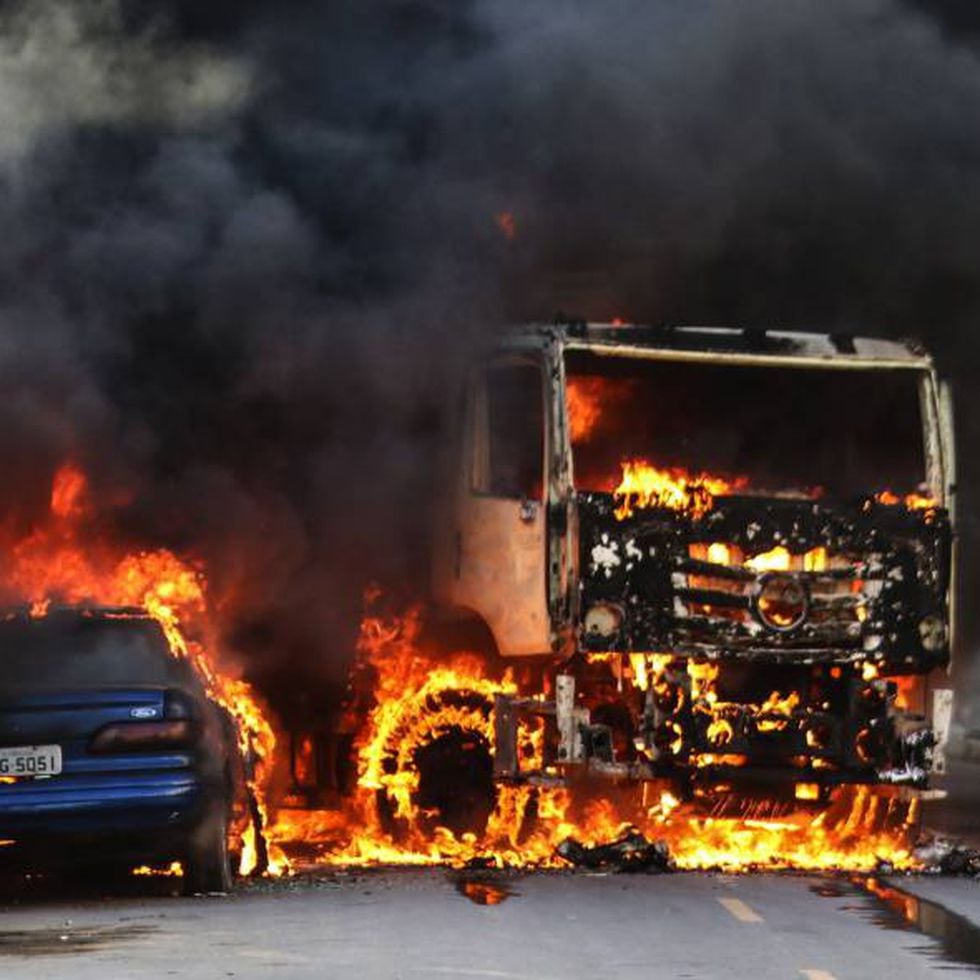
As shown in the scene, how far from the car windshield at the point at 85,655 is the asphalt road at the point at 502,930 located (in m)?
1.13

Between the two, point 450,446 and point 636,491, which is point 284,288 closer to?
point 450,446

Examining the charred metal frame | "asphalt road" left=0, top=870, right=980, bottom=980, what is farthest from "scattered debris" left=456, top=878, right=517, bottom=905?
the charred metal frame

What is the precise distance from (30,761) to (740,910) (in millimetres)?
3597

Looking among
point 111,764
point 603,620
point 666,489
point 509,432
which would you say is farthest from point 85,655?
point 666,489

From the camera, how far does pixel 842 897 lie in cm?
1373

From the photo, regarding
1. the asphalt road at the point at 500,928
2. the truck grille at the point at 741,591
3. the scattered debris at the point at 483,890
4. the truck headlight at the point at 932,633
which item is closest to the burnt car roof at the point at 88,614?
the asphalt road at the point at 500,928

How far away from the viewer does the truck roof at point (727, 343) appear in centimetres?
1598

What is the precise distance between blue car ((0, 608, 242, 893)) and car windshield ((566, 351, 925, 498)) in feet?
11.4

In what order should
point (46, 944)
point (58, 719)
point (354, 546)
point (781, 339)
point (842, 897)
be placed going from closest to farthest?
point (46, 944), point (58, 719), point (842, 897), point (781, 339), point (354, 546)

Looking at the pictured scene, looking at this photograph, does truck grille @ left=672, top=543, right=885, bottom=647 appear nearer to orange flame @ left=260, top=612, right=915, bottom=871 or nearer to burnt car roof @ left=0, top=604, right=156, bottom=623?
orange flame @ left=260, top=612, right=915, bottom=871

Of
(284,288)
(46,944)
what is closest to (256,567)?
(284,288)

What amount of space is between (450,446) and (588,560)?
1.80 metres

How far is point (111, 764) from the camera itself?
12.8 meters

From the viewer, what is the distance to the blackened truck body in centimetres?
1553
